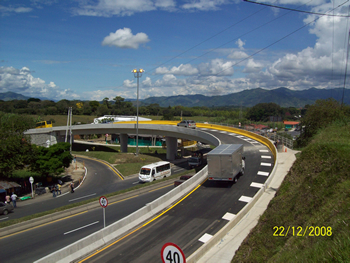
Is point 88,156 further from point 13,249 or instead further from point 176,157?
point 13,249

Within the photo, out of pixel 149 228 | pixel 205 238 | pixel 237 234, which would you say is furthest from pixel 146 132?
pixel 237 234

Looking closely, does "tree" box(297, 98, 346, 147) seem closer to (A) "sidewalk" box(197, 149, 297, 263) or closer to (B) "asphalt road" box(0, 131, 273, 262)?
(B) "asphalt road" box(0, 131, 273, 262)

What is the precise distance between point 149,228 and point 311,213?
314 inches

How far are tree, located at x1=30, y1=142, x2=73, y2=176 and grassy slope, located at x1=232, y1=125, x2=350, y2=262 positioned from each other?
97.4 feet

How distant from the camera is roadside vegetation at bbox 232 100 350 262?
696 centimetres

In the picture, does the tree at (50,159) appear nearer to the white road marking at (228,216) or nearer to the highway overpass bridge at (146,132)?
the highway overpass bridge at (146,132)

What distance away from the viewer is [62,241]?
13.9 metres

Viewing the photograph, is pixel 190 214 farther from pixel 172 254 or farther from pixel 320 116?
pixel 320 116

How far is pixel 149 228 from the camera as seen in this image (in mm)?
13586

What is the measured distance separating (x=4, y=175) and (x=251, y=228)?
30.7 metres

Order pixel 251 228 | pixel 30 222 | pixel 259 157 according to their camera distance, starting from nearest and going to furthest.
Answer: pixel 251 228
pixel 30 222
pixel 259 157

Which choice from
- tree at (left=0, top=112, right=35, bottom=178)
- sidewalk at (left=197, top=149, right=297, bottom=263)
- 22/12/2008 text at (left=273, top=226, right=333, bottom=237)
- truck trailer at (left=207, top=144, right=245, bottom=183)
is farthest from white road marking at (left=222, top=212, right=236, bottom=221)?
tree at (left=0, top=112, right=35, bottom=178)

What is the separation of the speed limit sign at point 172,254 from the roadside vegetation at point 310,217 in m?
3.45

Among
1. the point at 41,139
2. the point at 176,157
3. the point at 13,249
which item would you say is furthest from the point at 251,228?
the point at 41,139
